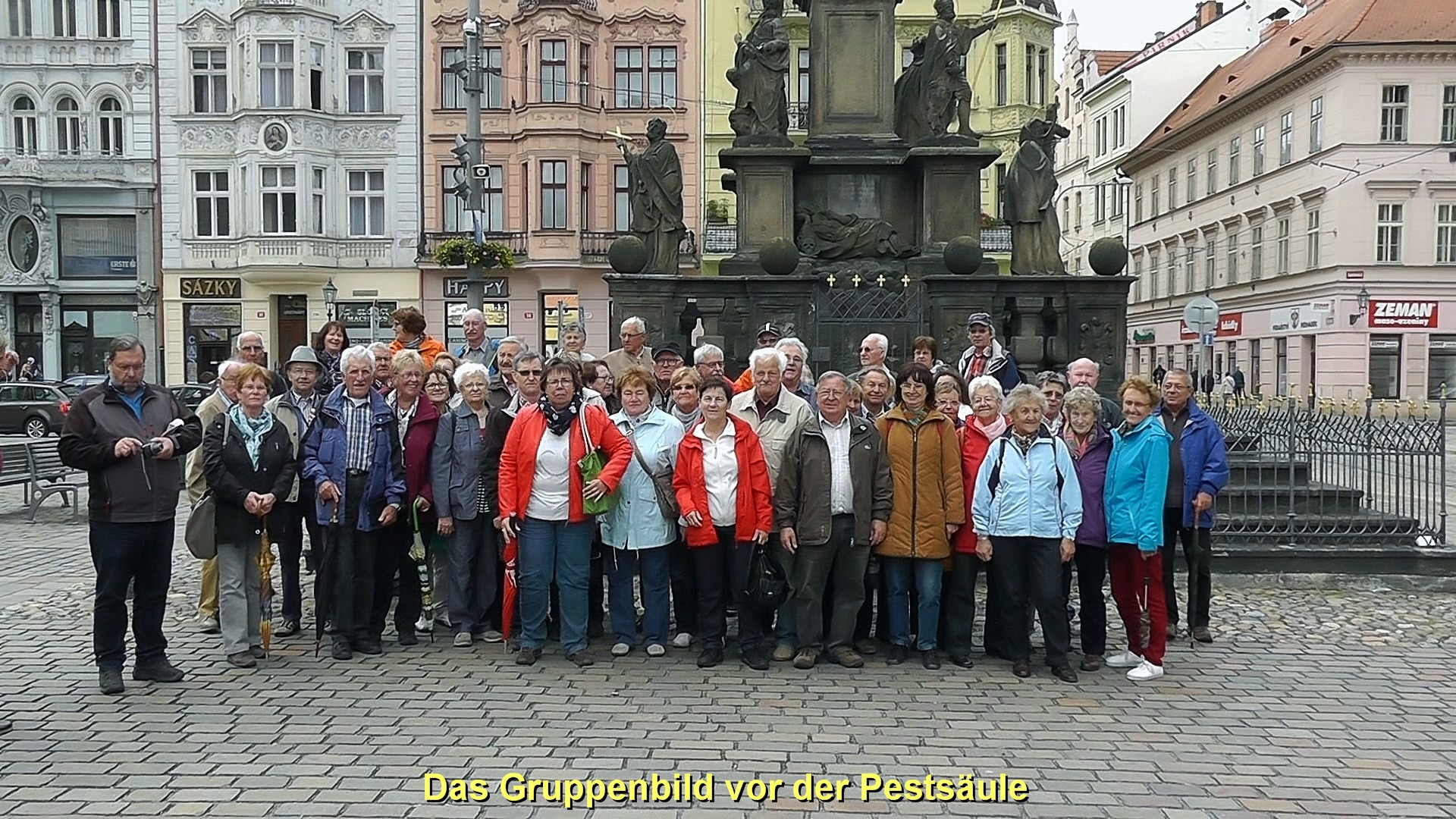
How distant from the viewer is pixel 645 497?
7.22m

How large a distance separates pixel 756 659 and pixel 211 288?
119 feet

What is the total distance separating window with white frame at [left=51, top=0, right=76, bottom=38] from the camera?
38.7 meters

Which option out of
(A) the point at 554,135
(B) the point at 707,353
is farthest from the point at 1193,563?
(A) the point at 554,135

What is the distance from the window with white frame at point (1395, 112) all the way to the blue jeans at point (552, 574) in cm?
3795

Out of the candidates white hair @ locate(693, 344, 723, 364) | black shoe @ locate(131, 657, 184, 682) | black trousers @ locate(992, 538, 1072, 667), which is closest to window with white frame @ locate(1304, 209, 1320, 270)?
white hair @ locate(693, 344, 723, 364)

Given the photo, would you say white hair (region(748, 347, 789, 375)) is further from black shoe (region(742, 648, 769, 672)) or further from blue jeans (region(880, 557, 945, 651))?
black shoe (region(742, 648, 769, 672))

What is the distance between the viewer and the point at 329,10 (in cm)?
3866

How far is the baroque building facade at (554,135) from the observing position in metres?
38.4

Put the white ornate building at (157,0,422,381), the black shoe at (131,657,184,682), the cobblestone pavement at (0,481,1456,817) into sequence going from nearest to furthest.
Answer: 1. the cobblestone pavement at (0,481,1456,817)
2. the black shoe at (131,657,184,682)
3. the white ornate building at (157,0,422,381)

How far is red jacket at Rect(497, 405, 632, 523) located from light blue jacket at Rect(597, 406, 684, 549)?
145 mm

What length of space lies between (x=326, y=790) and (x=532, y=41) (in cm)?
3640

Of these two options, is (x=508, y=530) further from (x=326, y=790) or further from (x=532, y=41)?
(x=532, y=41)

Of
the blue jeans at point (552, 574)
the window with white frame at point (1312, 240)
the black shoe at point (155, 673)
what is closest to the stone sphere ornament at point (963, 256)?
the blue jeans at point (552, 574)

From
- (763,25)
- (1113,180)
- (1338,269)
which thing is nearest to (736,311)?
(763,25)
